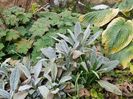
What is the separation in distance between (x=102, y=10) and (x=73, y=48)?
1.03 metres

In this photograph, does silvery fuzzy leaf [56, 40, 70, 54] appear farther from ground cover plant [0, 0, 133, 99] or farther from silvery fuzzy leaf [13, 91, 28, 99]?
silvery fuzzy leaf [13, 91, 28, 99]

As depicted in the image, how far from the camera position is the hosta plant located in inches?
136

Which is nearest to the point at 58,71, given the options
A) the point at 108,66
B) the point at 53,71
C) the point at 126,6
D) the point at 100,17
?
the point at 53,71

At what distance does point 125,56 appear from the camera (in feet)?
11.2

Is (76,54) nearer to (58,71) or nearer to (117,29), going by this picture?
(58,71)

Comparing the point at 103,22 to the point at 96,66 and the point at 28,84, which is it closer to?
the point at 96,66

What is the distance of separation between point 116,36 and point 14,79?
1.19 m

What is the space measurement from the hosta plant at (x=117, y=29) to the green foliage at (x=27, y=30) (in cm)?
29

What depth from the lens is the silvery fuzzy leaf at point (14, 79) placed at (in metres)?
2.93

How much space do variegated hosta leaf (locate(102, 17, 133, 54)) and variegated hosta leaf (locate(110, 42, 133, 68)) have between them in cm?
4

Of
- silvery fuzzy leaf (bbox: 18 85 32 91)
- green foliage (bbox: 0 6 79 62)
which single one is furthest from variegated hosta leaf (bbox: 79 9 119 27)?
silvery fuzzy leaf (bbox: 18 85 32 91)

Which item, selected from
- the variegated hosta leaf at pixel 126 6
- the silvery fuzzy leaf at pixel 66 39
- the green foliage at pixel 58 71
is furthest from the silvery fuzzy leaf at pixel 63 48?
the variegated hosta leaf at pixel 126 6

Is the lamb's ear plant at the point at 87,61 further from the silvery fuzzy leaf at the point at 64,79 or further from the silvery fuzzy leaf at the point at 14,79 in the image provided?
the silvery fuzzy leaf at the point at 14,79

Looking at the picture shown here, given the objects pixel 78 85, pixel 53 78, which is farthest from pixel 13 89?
pixel 78 85
